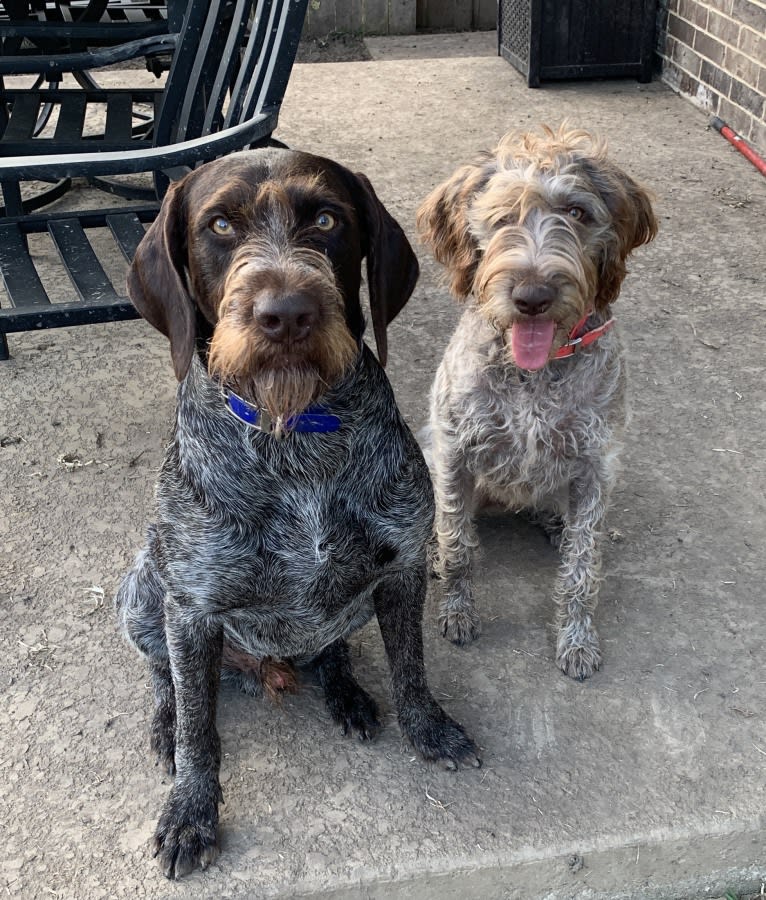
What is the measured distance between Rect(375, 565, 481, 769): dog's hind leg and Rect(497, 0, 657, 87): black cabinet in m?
6.17

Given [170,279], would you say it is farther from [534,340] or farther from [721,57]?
[721,57]

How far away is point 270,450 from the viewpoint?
2389 millimetres

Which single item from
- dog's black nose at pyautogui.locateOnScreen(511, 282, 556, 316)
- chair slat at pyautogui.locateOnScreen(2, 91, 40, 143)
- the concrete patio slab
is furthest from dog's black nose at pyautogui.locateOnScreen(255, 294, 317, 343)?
chair slat at pyautogui.locateOnScreen(2, 91, 40, 143)

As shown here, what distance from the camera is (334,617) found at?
2.53 meters

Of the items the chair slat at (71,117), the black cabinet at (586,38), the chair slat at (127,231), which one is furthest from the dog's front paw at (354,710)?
the black cabinet at (586,38)

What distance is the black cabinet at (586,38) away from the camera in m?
7.49

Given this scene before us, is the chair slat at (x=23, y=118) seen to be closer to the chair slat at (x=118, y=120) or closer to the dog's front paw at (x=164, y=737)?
the chair slat at (x=118, y=120)

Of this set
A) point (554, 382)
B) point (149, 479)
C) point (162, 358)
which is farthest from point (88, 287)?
point (554, 382)

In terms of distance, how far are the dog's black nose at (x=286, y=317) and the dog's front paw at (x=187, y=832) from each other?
1.17 m

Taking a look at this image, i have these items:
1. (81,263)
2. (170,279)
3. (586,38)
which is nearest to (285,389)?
(170,279)

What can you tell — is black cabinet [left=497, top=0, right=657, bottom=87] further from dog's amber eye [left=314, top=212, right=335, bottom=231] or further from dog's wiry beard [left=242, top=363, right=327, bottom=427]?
dog's wiry beard [left=242, top=363, right=327, bottom=427]

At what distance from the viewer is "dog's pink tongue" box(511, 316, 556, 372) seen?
8.87ft

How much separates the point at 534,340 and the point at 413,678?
99 cm

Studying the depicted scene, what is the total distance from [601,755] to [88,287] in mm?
2253
